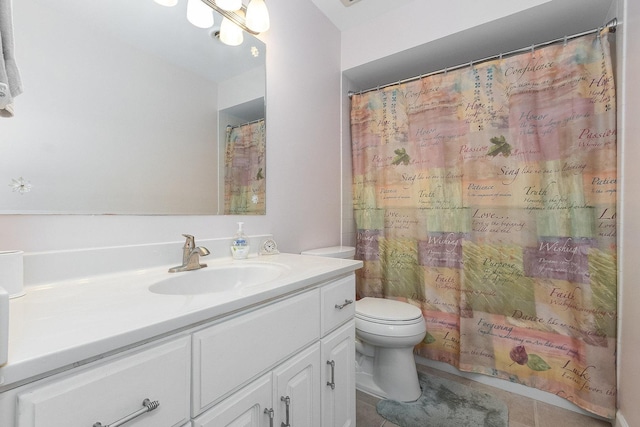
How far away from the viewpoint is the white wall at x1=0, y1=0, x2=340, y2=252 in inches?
42.9

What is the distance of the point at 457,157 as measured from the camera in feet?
5.65

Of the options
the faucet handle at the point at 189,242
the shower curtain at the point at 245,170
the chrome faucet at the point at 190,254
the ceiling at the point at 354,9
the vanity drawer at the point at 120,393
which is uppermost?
the ceiling at the point at 354,9

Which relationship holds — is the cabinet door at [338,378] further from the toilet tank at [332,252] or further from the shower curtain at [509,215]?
the shower curtain at [509,215]

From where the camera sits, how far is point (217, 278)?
1061 mm

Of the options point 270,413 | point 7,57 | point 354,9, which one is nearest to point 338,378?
point 270,413

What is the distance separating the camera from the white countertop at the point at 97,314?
0.41m

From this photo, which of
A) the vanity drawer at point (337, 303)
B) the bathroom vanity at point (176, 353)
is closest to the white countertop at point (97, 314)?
the bathroom vanity at point (176, 353)

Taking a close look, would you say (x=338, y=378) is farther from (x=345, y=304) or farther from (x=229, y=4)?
(x=229, y=4)

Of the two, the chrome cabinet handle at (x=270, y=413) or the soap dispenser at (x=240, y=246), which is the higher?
the soap dispenser at (x=240, y=246)

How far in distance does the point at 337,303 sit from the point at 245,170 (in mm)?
765

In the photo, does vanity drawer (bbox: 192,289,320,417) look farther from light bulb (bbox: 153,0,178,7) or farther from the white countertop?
light bulb (bbox: 153,0,178,7)

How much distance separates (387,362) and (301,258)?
816 millimetres

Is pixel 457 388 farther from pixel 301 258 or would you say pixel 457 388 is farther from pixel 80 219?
pixel 80 219

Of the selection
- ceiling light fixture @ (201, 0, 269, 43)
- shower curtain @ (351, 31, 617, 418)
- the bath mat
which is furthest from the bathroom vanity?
ceiling light fixture @ (201, 0, 269, 43)
